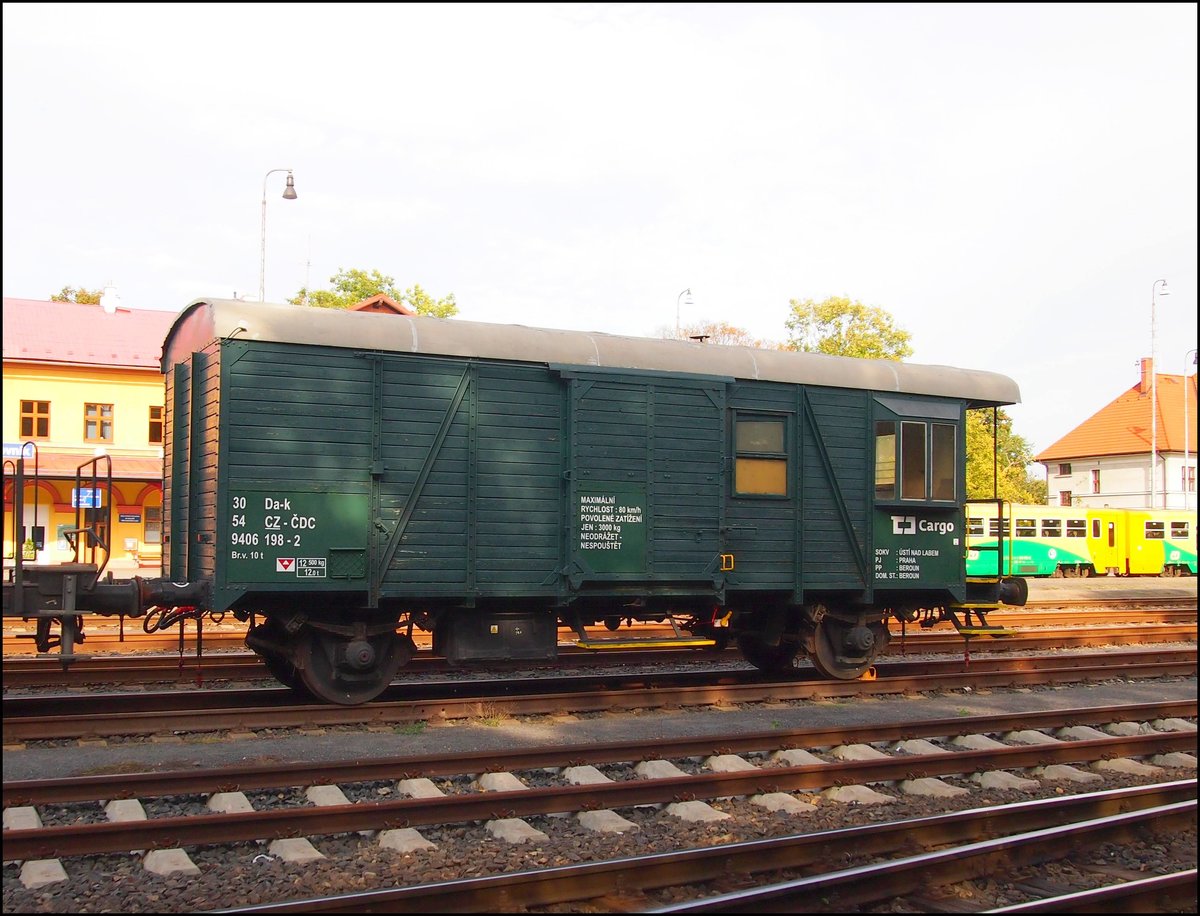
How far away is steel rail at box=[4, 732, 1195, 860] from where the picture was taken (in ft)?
19.6

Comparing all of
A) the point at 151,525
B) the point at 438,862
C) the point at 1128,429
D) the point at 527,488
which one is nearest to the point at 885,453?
the point at 527,488

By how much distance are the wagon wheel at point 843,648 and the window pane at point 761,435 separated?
219 centimetres

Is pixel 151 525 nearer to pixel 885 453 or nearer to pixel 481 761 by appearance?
pixel 885 453

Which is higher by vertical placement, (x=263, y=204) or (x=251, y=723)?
(x=263, y=204)

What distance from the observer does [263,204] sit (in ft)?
90.8

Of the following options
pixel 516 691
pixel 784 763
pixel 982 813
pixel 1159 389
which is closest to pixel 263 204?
pixel 516 691

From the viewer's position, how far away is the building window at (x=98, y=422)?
38.0 metres

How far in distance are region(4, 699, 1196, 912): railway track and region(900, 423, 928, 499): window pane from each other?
13.1ft

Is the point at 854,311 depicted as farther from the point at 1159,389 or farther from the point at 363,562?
the point at 363,562

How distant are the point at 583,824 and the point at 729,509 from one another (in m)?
5.37

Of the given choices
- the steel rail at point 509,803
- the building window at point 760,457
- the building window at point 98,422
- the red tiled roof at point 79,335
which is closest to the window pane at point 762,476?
the building window at point 760,457

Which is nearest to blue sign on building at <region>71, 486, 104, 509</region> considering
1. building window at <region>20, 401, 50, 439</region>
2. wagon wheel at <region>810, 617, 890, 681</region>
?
building window at <region>20, 401, 50, 439</region>

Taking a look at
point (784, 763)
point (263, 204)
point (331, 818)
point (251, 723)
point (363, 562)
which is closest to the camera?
point (331, 818)

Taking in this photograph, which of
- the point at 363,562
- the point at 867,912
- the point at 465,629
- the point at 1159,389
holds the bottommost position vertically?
the point at 867,912
